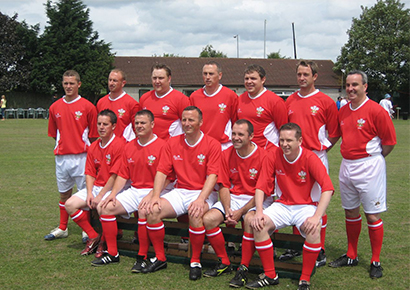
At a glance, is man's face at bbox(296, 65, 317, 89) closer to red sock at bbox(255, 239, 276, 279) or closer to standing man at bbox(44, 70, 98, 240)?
red sock at bbox(255, 239, 276, 279)

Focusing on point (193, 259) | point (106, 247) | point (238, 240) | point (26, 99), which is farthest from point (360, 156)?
point (26, 99)

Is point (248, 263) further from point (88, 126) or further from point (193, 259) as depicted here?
point (88, 126)

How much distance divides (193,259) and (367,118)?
7.89ft

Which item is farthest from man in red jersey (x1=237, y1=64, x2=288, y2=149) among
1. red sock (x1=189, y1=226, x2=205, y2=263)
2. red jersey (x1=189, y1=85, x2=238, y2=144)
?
red sock (x1=189, y1=226, x2=205, y2=263)

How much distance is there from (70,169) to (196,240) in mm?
2284

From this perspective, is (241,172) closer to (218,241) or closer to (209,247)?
(218,241)

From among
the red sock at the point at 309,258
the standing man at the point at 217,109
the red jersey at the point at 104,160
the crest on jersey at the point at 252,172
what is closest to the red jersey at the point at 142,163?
the red jersey at the point at 104,160

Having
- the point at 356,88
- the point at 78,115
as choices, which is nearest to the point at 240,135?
the point at 356,88

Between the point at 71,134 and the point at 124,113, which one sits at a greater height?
the point at 124,113

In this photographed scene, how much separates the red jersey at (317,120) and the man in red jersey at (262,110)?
0.78 feet

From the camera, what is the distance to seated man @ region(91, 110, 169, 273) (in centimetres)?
488

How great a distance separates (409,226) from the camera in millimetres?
6242

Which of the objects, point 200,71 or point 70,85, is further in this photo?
point 200,71

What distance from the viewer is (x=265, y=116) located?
5.22 meters
